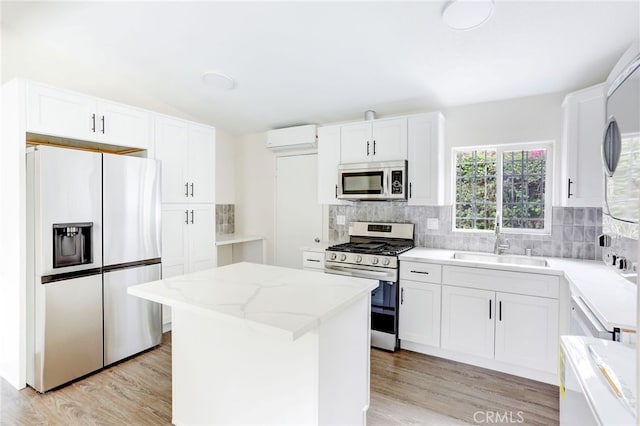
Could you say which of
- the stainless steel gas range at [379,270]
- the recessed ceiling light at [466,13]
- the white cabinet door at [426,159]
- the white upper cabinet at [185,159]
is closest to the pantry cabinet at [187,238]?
the white upper cabinet at [185,159]

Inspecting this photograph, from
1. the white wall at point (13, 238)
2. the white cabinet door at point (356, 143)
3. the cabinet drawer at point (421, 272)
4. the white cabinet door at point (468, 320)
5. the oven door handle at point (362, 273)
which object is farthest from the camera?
the white cabinet door at point (356, 143)

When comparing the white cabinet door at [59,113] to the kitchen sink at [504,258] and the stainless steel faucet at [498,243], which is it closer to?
the kitchen sink at [504,258]

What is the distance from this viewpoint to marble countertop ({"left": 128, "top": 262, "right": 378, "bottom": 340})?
132 centimetres

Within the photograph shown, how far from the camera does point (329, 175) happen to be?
372 cm

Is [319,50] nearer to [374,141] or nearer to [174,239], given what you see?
[374,141]

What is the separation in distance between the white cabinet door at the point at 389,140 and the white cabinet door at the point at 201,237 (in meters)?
1.96

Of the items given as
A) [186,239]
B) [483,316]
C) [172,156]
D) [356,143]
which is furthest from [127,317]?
[483,316]

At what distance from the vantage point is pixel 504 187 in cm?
324

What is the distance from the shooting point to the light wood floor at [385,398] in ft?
6.83

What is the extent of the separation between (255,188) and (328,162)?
1.50 metres

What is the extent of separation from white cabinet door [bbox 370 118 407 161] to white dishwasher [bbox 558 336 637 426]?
7.74 feet

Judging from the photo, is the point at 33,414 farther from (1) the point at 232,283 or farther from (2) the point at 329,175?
(2) the point at 329,175

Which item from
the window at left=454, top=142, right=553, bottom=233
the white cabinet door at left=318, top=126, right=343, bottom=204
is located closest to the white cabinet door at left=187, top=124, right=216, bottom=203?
the white cabinet door at left=318, top=126, right=343, bottom=204

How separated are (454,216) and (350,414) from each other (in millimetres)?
2345
